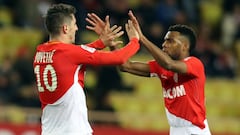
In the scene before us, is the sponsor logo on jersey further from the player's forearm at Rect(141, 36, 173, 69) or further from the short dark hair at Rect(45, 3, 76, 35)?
the short dark hair at Rect(45, 3, 76, 35)

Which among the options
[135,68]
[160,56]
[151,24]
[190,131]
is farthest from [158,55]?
[151,24]

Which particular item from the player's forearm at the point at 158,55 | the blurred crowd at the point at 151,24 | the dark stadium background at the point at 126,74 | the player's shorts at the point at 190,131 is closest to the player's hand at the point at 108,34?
the player's forearm at the point at 158,55

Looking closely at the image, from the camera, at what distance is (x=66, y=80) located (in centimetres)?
952

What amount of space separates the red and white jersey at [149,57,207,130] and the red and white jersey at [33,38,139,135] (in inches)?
32.7

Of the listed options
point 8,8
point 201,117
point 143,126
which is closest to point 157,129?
point 143,126

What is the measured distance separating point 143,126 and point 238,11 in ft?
13.8

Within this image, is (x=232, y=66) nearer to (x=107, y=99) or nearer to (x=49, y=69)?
(x=107, y=99)

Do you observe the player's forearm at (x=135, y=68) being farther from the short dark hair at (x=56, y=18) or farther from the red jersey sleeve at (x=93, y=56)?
the short dark hair at (x=56, y=18)

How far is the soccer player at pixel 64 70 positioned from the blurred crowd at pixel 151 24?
6429mm

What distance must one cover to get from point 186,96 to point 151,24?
8.00 m

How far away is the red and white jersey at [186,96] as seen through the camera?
10133 mm

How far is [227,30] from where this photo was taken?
63.4 feet

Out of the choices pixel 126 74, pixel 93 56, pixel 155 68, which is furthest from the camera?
pixel 126 74

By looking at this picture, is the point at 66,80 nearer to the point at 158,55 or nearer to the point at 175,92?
the point at 158,55
